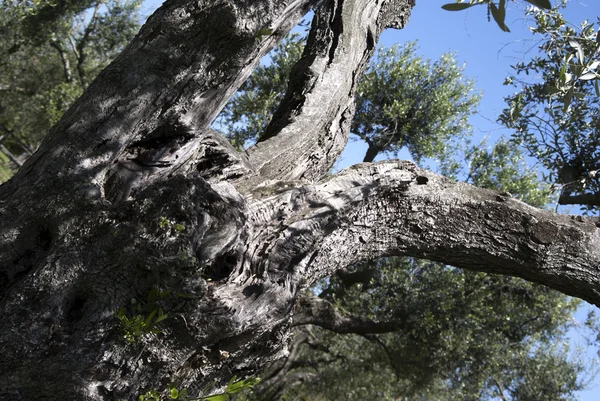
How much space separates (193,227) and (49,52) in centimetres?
2227

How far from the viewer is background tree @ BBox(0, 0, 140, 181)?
16.8m

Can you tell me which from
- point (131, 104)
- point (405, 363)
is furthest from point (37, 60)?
point (131, 104)

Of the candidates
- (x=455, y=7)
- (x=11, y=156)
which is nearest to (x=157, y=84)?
(x=455, y=7)

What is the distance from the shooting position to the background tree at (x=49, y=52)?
663 inches

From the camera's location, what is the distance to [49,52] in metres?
21.7

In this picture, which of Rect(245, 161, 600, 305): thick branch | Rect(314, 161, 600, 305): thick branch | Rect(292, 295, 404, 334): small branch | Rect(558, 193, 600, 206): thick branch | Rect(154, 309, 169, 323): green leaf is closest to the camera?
Rect(154, 309, 169, 323): green leaf

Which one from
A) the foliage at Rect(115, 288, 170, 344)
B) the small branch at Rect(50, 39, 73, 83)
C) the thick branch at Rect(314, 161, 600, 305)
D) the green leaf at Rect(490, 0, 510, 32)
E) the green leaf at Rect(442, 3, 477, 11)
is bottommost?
the foliage at Rect(115, 288, 170, 344)

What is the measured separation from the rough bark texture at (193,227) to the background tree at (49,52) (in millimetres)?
12236

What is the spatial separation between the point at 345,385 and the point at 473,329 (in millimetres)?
5013

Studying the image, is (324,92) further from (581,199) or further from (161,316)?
(581,199)

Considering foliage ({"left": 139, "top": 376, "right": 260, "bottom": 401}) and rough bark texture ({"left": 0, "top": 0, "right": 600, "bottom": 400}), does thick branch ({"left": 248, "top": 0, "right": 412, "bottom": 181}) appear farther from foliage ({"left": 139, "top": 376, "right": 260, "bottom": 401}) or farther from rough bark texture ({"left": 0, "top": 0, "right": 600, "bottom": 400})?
foliage ({"left": 139, "top": 376, "right": 260, "bottom": 401})

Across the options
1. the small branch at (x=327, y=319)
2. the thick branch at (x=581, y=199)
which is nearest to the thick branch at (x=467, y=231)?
the thick branch at (x=581, y=199)

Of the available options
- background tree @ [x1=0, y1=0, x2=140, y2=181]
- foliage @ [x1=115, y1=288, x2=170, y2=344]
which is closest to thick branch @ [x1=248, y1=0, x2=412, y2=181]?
foliage @ [x1=115, y1=288, x2=170, y2=344]

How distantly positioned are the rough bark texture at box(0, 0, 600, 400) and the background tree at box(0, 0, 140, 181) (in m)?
12.2
